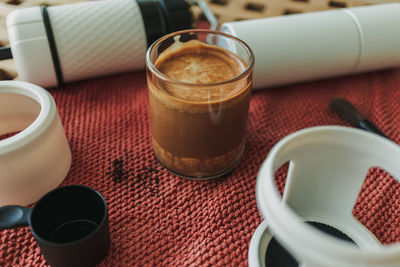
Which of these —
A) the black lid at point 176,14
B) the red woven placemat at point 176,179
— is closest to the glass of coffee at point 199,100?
the red woven placemat at point 176,179

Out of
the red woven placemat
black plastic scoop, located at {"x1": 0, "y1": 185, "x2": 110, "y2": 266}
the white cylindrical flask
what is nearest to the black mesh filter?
the red woven placemat

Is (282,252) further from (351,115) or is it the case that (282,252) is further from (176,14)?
(176,14)

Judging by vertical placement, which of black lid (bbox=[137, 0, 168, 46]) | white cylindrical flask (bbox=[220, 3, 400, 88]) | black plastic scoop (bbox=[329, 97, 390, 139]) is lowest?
black plastic scoop (bbox=[329, 97, 390, 139])

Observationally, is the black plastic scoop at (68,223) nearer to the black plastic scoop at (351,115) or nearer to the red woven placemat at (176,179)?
the red woven placemat at (176,179)

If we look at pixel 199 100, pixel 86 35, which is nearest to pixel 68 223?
pixel 199 100

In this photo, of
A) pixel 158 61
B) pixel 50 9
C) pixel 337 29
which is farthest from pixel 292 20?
pixel 50 9

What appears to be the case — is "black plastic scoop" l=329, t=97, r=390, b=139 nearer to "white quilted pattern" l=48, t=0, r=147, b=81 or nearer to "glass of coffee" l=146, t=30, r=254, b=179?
"glass of coffee" l=146, t=30, r=254, b=179
